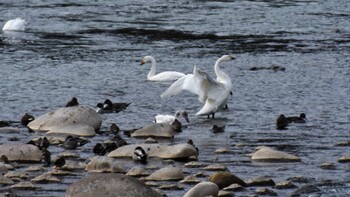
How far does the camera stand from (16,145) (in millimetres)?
13648

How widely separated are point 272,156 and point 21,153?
3207mm

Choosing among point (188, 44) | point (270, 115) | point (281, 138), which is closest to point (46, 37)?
point (188, 44)

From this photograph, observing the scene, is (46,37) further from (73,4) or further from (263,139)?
(263,139)

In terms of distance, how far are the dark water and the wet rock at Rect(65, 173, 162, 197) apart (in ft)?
2.47

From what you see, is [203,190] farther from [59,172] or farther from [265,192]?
[59,172]

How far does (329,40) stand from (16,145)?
15.8 metres

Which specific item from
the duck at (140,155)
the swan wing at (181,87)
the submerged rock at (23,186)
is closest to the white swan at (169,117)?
the swan wing at (181,87)

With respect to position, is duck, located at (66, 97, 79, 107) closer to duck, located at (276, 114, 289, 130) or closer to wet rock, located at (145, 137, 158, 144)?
wet rock, located at (145, 137, 158, 144)

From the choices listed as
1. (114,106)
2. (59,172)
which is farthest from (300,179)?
(114,106)

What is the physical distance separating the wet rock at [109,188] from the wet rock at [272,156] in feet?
9.93

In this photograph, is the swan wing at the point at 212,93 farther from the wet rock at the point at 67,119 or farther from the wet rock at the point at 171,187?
the wet rock at the point at 171,187

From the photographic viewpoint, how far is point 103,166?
12820mm

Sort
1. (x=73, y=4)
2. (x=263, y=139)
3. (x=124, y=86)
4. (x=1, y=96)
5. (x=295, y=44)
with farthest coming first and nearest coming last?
(x=73, y=4)
(x=295, y=44)
(x=124, y=86)
(x=1, y=96)
(x=263, y=139)

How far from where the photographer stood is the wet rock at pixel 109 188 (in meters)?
10.7
